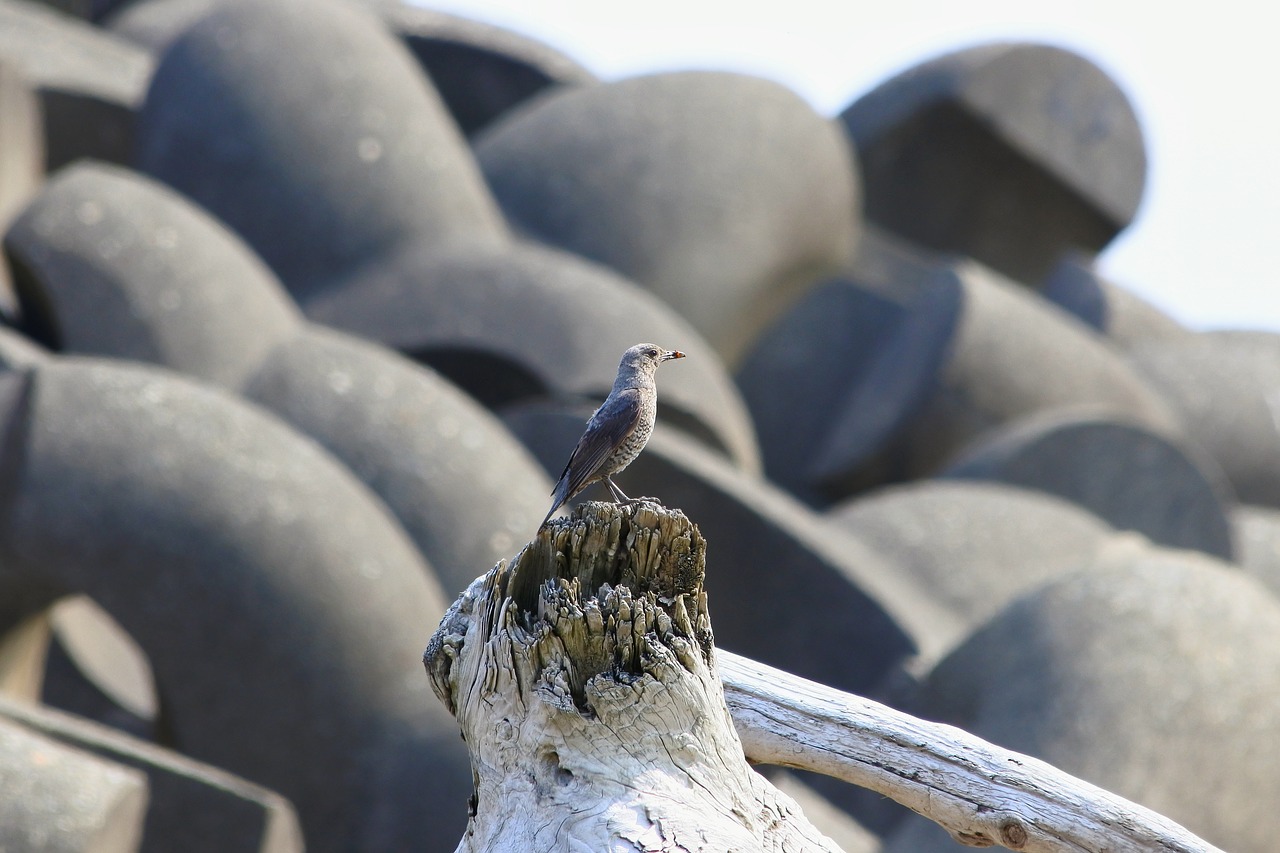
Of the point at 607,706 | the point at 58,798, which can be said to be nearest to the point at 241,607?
the point at 58,798

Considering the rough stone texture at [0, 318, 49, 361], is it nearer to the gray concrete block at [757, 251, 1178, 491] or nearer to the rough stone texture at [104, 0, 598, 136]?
the gray concrete block at [757, 251, 1178, 491]

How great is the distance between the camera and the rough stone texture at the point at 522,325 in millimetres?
9859

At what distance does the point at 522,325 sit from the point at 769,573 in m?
2.11

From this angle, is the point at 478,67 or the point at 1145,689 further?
the point at 478,67

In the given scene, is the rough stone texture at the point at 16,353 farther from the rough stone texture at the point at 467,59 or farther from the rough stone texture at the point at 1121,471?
the rough stone texture at the point at 467,59

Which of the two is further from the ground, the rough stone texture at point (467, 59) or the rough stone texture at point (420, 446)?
the rough stone texture at point (467, 59)

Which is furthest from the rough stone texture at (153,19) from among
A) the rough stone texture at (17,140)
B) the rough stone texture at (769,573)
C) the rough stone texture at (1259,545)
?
the rough stone texture at (1259,545)

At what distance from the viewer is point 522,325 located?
10.0m

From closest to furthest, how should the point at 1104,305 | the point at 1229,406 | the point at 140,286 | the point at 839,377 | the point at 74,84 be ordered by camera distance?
the point at 140,286 → the point at 74,84 → the point at 839,377 → the point at 1229,406 → the point at 1104,305

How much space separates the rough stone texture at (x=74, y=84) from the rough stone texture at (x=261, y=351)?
9.51ft

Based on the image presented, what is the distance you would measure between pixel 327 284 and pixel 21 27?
3.56m

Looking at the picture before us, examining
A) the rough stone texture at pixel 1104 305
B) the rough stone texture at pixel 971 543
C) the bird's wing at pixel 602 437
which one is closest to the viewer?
the bird's wing at pixel 602 437

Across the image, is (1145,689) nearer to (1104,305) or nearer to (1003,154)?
(1003,154)

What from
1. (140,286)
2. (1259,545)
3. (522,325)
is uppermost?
(1259,545)
